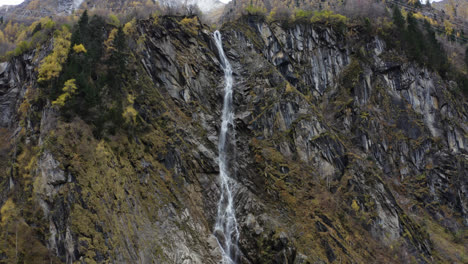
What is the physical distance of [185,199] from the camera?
3300 cm

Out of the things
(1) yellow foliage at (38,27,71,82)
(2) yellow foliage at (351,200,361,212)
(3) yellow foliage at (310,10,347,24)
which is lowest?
(2) yellow foliage at (351,200,361,212)

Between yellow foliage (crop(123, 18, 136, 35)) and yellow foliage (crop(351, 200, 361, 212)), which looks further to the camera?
yellow foliage (crop(123, 18, 136, 35))

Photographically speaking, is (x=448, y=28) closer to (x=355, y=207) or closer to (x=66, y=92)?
(x=355, y=207)

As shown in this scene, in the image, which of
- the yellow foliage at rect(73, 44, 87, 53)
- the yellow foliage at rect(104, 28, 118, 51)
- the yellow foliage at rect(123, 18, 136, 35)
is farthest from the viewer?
the yellow foliage at rect(123, 18, 136, 35)

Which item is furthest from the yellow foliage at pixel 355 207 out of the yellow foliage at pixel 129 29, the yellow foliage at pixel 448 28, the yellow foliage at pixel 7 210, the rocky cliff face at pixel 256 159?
the yellow foliage at pixel 448 28

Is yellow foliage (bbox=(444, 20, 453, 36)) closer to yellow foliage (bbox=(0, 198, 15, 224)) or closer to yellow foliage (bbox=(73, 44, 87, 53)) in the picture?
yellow foliage (bbox=(73, 44, 87, 53))

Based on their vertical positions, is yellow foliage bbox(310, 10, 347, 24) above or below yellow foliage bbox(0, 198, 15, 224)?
above

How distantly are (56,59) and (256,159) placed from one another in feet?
82.2

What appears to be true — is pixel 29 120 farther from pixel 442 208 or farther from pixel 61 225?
pixel 442 208

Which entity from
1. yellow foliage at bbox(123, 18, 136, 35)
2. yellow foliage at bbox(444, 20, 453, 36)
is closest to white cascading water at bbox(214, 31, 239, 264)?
yellow foliage at bbox(123, 18, 136, 35)

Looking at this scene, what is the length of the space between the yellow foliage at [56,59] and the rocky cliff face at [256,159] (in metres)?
3.52

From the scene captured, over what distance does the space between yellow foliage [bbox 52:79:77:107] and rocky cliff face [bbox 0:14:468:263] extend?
3.47 feet

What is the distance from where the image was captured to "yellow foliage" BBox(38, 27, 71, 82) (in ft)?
107

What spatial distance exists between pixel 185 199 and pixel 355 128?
2900cm
